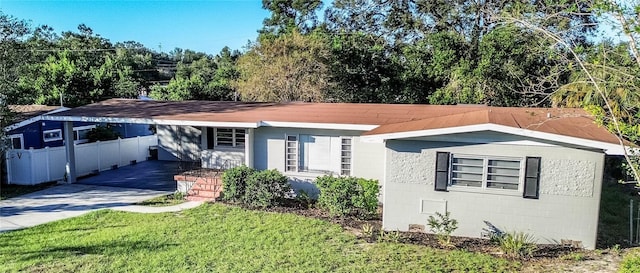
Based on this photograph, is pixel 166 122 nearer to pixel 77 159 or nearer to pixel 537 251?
pixel 77 159

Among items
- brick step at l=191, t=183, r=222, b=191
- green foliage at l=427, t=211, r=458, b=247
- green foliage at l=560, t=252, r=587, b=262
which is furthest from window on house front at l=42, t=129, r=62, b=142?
green foliage at l=560, t=252, r=587, b=262

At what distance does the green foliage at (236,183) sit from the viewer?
39.8 feet

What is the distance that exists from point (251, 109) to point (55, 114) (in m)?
6.82

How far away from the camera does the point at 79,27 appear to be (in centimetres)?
5975

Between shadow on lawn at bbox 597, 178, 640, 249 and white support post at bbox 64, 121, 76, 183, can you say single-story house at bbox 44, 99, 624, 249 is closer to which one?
shadow on lawn at bbox 597, 178, 640, 249

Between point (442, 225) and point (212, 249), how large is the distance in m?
5.14

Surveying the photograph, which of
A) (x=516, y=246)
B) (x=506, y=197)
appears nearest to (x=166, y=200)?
(x=506, y=197)

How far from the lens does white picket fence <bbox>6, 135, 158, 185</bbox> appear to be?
48.1 ft

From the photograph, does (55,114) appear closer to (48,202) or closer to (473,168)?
(48,202)

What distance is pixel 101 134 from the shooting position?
62.2 ft

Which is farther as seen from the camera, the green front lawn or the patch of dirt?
the patch of dirt

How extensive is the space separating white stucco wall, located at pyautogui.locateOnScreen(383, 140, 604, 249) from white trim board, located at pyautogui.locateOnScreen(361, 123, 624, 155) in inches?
13.7

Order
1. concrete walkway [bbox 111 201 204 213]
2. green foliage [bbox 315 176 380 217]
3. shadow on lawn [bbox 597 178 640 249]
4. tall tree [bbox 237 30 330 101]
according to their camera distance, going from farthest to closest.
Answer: tall tree [bbox 237 30 330 101]
concrete walkway [bbox 111 201 204 213]
green foliage [bbox 315 176 380 217]
shadow on lawn [bbox 597 178 640 249]

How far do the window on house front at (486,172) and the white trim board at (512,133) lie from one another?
0.72 meters
